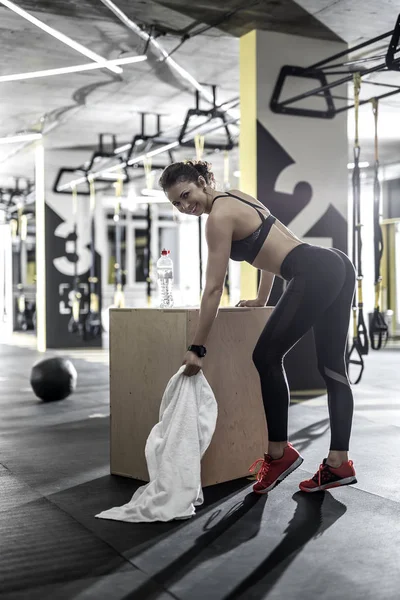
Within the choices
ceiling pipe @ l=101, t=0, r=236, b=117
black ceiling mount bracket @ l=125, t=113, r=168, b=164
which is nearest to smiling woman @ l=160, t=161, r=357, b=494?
ceiling pipe @ l=101, t=0, r=236, b=117

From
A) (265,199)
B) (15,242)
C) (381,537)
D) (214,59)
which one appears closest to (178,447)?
(381,537)

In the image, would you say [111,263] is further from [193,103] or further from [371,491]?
[371,491]

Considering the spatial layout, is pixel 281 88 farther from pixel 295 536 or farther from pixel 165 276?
pixel 295 536

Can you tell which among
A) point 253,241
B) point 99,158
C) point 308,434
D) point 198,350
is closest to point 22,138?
point 99,158

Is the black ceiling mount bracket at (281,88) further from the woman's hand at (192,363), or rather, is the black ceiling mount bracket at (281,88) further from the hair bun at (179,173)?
the woman's hand at (192,363)

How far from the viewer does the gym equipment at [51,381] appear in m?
5.23

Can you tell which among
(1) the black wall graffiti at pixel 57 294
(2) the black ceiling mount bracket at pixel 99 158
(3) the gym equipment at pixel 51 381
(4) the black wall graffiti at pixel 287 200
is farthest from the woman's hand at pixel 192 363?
(1) the black wall graffiti at pixel 57 294

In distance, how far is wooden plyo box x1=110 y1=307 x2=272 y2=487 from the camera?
2.94 metres

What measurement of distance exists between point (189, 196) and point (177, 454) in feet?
3.14

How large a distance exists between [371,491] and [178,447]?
84cm

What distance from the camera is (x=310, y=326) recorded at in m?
2.70

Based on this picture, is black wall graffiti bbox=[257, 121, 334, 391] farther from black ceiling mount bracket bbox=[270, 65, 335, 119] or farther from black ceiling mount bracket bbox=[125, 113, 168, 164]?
black ceiling mount bracket bbox=[125, 113, 168, 164]

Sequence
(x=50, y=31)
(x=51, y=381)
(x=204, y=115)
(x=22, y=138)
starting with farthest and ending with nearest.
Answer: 1. (x=22, y=138)
2. (x=204, y=115)
3. (x=51, y=381)
4. (x=50, y=31)

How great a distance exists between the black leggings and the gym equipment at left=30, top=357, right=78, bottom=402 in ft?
9.21
